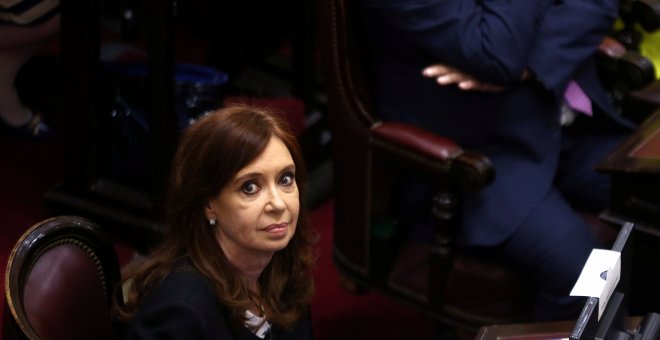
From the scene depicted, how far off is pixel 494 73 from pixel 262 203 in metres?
0.98

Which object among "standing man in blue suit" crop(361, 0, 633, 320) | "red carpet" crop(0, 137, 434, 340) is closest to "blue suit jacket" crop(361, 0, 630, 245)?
"standing man in blue suit" crop(361, 0, 633, 320)

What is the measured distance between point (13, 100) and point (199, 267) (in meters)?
2.29

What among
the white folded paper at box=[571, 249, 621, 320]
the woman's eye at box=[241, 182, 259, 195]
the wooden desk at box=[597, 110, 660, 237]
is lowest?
the wooden desk at box=[597, 110, 660, 237]

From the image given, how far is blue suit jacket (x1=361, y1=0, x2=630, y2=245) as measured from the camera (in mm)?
2775

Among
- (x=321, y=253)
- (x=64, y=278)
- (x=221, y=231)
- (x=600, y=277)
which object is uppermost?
(x=600, y=277)

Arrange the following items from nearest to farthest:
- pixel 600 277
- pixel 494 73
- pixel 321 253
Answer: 1. pixel 600 277
2. pixel 494 73
3. pixel 321 253

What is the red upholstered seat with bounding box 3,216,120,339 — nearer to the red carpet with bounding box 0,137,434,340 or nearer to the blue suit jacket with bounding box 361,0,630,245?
the blue suit jacket with bounding box 361,0,630,245

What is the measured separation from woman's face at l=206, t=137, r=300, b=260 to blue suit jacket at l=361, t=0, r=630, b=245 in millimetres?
895

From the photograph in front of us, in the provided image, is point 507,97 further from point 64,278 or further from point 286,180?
point 64,278

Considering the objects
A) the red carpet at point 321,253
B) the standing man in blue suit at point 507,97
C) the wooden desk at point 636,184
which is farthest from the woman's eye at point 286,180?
the red carpet at point 321,253

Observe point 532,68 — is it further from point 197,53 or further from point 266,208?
point 197,53

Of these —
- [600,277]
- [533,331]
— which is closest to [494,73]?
[533,331]

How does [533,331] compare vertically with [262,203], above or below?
below

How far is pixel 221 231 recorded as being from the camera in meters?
2.00
